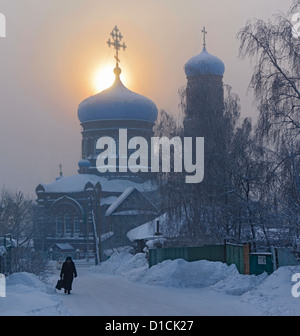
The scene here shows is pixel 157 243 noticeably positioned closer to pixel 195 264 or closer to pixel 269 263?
pixel 195 264

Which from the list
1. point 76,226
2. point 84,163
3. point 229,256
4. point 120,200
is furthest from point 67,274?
point 84,163

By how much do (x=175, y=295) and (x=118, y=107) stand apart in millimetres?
48732

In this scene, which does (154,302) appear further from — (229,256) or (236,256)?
(229,256)

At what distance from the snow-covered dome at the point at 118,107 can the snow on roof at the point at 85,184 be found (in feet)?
19.2

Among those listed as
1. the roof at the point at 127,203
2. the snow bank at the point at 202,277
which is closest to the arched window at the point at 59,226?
the roof at the point at 127,203

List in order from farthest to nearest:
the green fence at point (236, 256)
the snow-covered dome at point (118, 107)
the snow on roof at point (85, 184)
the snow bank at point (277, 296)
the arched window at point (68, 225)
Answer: the snow-covered dome at point (118, 107), the snow on roof at point (85, 184), the arched window at point (68, 225), the green fence at point (236, 256), the snow bank at point (277, 296)

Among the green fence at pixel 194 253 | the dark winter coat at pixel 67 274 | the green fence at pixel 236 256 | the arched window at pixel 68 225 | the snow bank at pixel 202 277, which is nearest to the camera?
the snow bank at pixel 202 277

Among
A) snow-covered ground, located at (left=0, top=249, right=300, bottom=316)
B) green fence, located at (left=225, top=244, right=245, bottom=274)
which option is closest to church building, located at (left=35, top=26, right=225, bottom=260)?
green fence, located at (left=225, top=244, right=245, bottom=274)

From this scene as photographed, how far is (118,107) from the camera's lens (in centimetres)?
6775

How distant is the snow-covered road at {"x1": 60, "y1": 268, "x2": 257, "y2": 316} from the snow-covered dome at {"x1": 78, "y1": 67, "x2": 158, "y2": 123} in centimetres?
4550

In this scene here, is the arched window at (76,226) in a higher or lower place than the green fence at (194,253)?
higher

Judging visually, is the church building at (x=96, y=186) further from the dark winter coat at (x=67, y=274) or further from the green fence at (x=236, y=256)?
the dark winter coat at (x=67, y=274)

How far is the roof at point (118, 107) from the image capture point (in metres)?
67.7

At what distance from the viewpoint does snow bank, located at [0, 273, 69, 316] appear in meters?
13.3
